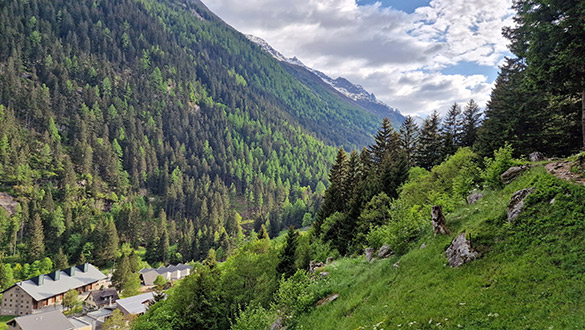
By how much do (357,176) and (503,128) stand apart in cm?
3123

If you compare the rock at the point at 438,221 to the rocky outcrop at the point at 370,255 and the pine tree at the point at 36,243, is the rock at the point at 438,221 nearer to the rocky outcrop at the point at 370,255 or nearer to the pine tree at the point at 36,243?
the rocky outcrop at the point at 370,255

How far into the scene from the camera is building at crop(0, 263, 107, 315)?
8400cm

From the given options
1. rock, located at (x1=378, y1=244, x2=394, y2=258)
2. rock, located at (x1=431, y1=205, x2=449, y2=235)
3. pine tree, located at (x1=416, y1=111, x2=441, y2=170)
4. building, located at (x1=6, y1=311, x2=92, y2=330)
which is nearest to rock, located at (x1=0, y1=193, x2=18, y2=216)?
building, located at (x1=6, y1=311, x2=92, y2=330)

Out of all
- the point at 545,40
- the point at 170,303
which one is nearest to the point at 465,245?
the point at 545,40

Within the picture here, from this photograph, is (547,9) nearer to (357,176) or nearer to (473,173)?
(473,173)

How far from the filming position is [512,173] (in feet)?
75.3

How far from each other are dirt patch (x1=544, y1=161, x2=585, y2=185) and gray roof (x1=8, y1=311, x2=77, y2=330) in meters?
88.8

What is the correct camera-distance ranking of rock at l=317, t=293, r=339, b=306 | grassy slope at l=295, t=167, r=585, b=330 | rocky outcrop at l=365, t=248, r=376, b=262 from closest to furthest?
grassy slope at l=295, t=167, r=585, b=330 < rock at l=317, t=293, r=339, b=306 < rocky outcrop at l=365, t=248, r=376, b=262

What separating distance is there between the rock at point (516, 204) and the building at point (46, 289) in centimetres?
11182

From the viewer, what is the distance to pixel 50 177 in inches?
5797

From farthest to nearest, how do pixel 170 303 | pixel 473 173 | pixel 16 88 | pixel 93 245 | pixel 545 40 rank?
pixel 16 88
pixel 93 245
pixel 170 303
pixel 473 173
pixel 545 40

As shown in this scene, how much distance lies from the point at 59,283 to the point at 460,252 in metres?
117

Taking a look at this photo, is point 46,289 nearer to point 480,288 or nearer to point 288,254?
point 288,254

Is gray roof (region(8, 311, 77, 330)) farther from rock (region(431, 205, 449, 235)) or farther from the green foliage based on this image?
the green foliage
